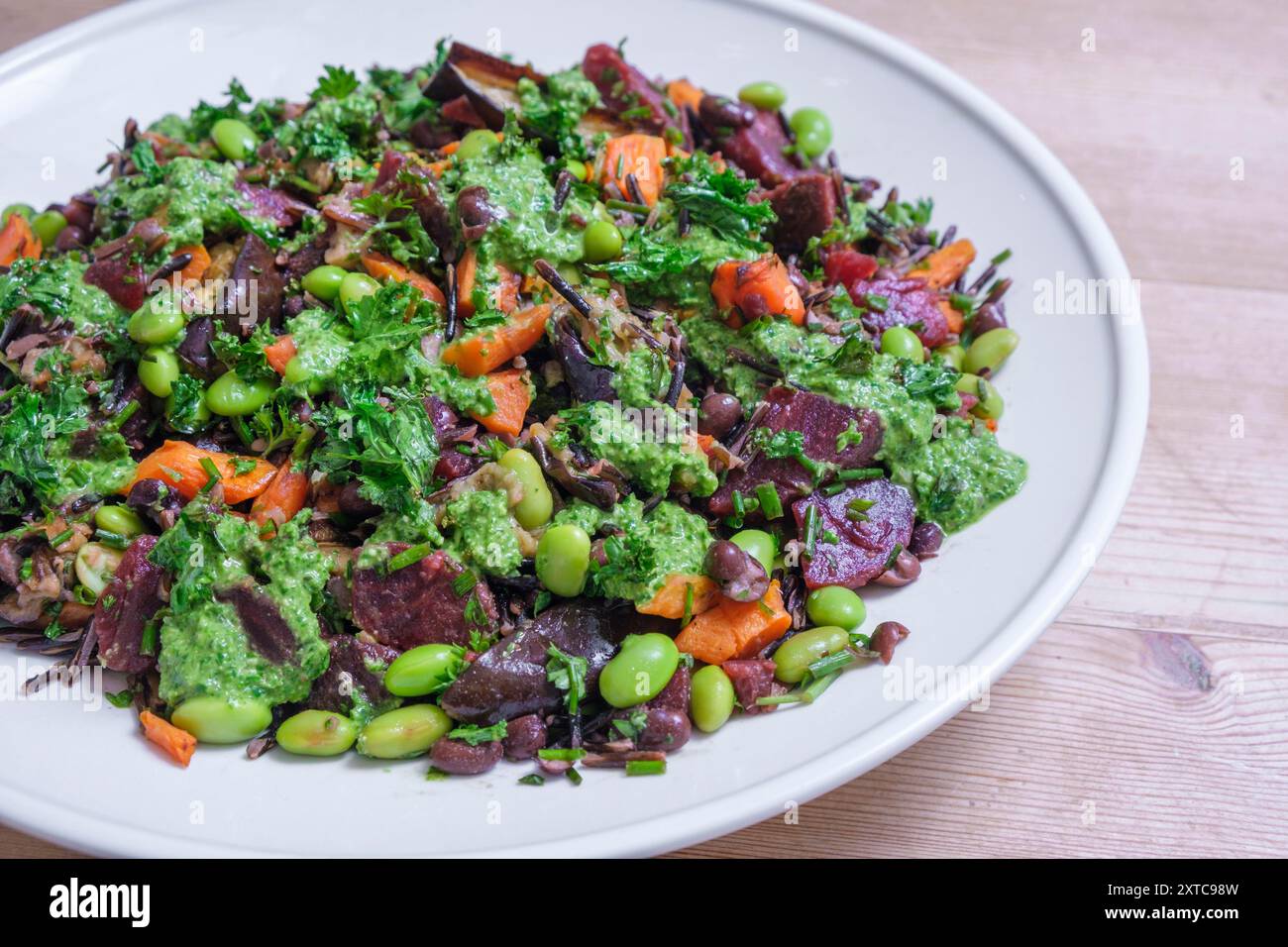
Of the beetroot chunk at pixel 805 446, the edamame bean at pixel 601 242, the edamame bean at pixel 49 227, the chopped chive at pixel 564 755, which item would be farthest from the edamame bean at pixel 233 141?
the chopped chive at pixel 564 755

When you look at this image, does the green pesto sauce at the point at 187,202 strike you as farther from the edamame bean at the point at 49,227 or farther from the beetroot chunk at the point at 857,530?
the beetroot chunk at the point at 857,530

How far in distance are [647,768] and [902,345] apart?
7.03 feet

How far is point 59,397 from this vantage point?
4.22 metres

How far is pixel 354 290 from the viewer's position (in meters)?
4.23

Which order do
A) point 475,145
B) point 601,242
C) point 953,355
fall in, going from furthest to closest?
point 953,355 < point 475,145 < point 601,242

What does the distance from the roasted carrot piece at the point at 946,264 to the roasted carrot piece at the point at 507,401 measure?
2.09 meters

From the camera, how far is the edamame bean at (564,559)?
377cm

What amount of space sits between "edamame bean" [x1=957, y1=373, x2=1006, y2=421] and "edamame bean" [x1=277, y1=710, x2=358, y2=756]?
2.88 metres

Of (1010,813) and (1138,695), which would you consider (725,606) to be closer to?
(1010,813)

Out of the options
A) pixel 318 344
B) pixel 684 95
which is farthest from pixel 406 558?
pixel 684 95

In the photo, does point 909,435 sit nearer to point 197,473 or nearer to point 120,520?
point 197,473

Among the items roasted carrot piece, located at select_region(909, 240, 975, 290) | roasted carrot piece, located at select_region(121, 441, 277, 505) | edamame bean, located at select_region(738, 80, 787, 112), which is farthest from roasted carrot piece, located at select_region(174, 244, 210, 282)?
roasted carrot piece, located at select_region(909, 240, 975, 290)
